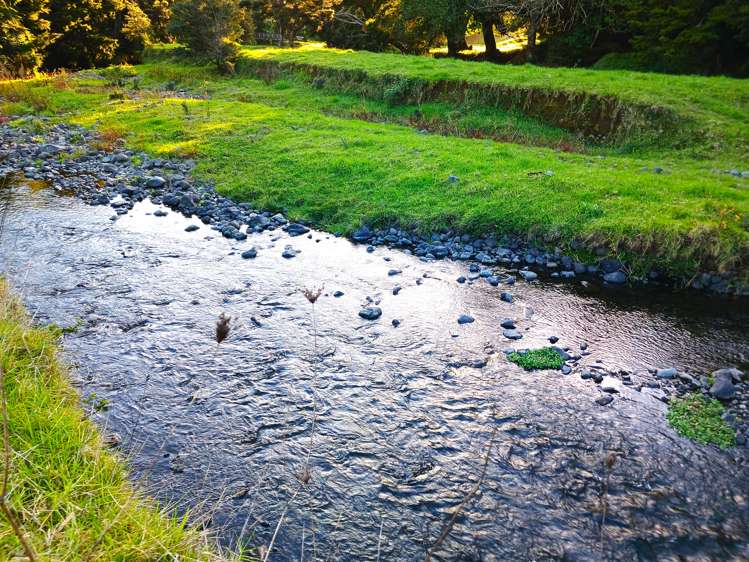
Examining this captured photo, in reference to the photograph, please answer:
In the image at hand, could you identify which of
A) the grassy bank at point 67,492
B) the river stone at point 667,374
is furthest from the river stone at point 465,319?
the grassy bank at point 67,492

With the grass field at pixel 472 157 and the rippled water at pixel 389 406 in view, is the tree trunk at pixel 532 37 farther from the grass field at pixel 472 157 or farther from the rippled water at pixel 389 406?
the rippled water at pixel 389 406

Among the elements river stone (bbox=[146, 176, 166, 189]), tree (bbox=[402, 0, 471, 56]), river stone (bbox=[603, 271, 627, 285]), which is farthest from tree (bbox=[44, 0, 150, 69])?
river stone (bbox=[603, 271, 627, 285])

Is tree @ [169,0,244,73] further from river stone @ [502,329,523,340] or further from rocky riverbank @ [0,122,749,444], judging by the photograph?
river stone @ [502,329,523,340]

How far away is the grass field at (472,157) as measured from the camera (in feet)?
38.2

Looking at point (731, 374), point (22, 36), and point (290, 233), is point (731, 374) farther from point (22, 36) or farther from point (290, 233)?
point (22, 36)

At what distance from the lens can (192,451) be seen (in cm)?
623

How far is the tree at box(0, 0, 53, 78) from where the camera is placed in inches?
1358

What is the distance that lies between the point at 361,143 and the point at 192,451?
13568 mm

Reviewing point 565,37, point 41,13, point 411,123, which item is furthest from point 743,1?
point 41,13

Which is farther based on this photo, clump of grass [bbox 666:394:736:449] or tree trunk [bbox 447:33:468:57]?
tree trunk [bbox 447:33:468:57]

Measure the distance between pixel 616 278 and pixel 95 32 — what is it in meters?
48.6

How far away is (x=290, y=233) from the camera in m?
13.3

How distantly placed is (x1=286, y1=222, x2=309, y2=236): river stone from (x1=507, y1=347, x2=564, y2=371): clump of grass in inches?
276

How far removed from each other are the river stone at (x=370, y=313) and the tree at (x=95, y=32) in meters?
Result: 44.2
